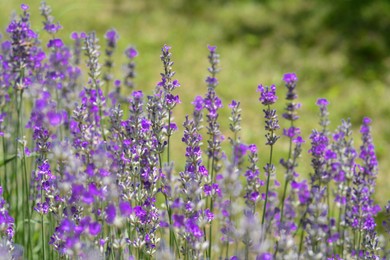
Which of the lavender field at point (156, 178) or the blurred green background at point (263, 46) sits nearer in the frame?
the lavender field at point (156, 178)

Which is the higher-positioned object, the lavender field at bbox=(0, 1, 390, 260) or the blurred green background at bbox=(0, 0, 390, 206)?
the blurred green background at bbox=(0, 0, 390, 206)

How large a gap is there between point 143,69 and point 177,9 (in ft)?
7.35

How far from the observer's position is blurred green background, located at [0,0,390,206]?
7270 mm

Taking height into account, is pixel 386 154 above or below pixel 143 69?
below

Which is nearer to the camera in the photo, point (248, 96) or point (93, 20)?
point (248, 96)

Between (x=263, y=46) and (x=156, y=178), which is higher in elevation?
(x=263, y=46)

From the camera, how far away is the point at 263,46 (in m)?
8.80

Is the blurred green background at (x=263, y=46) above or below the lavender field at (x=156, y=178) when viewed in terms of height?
above

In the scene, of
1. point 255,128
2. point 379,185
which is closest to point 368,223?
point 379,185

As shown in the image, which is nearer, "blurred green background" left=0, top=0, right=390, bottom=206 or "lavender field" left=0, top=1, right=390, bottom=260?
"lavender field" left=0, top=1, right=390, bottom=260

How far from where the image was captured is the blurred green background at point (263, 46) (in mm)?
7270

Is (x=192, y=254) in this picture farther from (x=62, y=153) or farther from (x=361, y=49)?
(x=361, y=49)

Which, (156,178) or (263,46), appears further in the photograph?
(263,46)

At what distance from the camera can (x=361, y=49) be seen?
8297 mm
